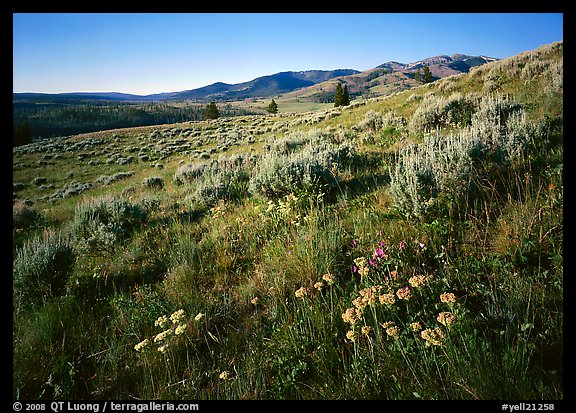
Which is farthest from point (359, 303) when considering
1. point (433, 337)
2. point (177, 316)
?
point (177, 316)

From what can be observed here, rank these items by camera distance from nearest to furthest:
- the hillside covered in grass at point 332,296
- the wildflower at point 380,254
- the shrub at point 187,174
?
the hillside covered in grass at point 332,296
the wildflower at point 380,254
the shrub at point 187,174

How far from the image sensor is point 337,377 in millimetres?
1993

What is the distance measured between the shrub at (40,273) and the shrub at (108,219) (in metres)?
1.23

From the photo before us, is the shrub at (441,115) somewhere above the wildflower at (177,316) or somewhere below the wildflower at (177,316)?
above

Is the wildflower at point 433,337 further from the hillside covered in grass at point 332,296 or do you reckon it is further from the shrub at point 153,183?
the shrub at point 153,183

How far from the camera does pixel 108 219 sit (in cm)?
645

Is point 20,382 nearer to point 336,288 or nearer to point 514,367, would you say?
point 336,288

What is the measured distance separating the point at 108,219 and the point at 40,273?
10.2 feet

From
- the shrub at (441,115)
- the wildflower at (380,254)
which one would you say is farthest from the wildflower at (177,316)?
the shrub at (441,115)

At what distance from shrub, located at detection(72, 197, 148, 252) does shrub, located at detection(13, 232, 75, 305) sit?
123cm

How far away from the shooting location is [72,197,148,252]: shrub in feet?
17.6

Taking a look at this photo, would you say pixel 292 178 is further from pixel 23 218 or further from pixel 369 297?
pixel 23 218

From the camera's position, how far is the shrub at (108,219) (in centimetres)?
536
